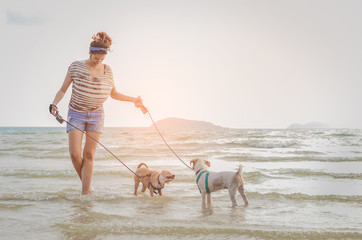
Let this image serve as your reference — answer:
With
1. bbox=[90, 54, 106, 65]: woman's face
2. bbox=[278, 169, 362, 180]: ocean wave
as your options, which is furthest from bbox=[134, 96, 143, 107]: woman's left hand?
bbox=[278, 169, 362, 180]: ocean wave

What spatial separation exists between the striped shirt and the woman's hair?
1.04 ft

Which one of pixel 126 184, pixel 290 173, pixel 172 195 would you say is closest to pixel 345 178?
pixel 290 173

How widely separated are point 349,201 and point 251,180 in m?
2.50

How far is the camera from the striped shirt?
17.3ft

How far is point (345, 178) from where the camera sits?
8.43 metres

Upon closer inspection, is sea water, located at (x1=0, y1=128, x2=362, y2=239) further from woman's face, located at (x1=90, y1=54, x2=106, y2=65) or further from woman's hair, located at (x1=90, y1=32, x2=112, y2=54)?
woman's hair, located at (x1=90, y1=32, x2=112, y2=54)

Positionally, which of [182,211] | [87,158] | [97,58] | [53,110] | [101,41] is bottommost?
[182,211]

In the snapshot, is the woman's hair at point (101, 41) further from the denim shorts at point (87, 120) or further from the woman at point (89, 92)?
the denim shorts at point (87, 120)

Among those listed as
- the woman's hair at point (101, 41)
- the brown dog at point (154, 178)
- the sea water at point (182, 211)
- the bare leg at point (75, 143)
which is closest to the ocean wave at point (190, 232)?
the sea water at point (182, 211)

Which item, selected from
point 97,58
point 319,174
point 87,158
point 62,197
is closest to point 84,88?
point 97,58

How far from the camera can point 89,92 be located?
5.32 metres

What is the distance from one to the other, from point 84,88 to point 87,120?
1.57 feet

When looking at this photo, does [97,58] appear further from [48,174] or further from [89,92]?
[48,174]

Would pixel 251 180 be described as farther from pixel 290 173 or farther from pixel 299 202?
pixel 299 202
